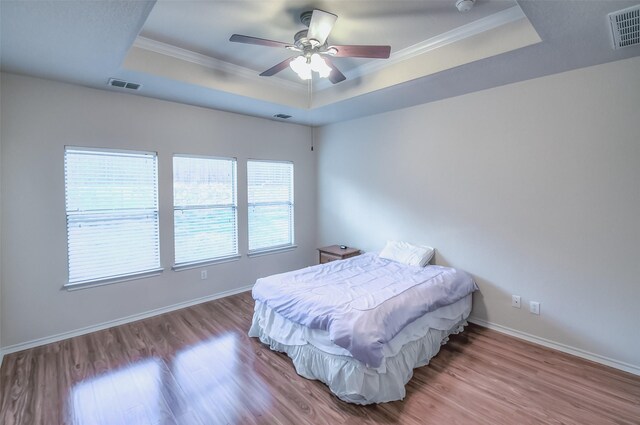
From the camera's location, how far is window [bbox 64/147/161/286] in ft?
10.2

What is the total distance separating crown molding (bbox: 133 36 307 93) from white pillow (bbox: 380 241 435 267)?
2414mm

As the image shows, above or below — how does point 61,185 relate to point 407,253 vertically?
above

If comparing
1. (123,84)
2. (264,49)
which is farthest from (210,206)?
(264,49)

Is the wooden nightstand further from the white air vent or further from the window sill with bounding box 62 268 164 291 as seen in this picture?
the white air vent

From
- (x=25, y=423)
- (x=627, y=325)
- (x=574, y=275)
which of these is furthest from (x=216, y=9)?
(x=627, y=325)

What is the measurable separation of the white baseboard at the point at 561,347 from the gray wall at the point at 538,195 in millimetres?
35

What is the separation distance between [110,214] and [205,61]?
6.37ft

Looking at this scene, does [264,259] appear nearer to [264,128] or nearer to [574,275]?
[264,128]

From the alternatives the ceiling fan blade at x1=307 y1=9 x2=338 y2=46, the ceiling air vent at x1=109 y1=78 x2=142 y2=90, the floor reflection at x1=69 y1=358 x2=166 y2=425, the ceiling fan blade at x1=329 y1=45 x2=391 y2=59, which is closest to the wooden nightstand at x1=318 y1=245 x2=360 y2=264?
the floor reflection at x1=69 y1=358 x2=166 y2=425

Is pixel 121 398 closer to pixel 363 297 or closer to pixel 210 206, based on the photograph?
pixel 363 297

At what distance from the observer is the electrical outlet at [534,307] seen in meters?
2.95

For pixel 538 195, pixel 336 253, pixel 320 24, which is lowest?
pixel 336 253

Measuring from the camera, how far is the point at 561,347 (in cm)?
282

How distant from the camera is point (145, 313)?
3551 mm
